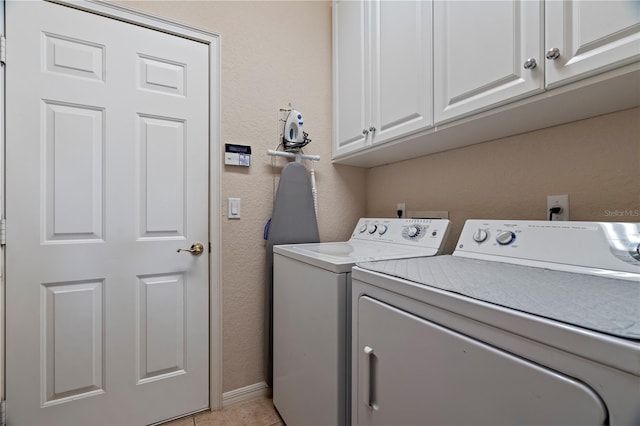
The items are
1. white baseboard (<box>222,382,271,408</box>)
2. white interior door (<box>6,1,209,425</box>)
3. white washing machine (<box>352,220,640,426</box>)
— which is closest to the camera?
white washing machine (<box>352,220,640,426</box>)

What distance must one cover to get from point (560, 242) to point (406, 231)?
0.67 metres

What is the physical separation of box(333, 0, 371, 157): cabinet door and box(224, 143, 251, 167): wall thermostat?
1.94 ft

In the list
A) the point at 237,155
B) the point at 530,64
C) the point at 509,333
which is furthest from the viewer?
the point at 237,155

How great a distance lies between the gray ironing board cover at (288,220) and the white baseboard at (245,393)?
0.18 ft

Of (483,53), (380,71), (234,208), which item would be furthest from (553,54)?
(234,208)

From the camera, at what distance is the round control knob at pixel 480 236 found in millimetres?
1189

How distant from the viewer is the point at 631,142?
0.99 meters

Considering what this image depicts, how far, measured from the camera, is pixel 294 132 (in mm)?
1735

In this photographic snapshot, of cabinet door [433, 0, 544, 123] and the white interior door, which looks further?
the white interior door

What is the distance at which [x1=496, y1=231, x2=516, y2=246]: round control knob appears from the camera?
1104 millimetres

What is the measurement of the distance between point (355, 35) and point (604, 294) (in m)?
1.71

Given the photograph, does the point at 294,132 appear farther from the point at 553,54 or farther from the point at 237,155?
the point at 553,54

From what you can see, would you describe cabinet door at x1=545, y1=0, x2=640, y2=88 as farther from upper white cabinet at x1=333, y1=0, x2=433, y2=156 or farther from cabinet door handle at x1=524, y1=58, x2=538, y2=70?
upper white cabinet at x1=333, y1=0, x2=433, y2=156

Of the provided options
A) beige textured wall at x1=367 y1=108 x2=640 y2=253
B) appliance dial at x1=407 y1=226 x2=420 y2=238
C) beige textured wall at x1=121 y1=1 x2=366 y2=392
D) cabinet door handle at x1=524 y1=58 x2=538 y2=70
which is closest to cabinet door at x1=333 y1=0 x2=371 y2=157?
beige textured wall at x1=121 y1=1 x2=366 y2=392
